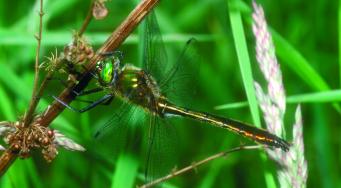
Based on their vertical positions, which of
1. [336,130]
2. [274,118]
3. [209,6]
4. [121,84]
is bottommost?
[336,130]

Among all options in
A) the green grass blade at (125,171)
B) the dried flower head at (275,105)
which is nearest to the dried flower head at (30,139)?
the green grass blade at (125,171)

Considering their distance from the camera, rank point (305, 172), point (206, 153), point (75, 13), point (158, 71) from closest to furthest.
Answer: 1. point (305, 172)
2. point (158, 71)
3. point (206, 153)
4. point (75, 13)

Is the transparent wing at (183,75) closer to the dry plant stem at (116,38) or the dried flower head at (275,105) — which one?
the dried flower head at (275,105)

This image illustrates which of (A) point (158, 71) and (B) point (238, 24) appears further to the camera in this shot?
(A) point (158, 71)

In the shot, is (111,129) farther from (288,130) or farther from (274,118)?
(288,130)

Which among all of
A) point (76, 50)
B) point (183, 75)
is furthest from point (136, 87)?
point (76, 50)

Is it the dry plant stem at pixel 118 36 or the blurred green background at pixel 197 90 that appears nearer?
the dry plant stem at pixel 118 36

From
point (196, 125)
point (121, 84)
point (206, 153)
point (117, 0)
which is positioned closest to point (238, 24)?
point (121, 84)

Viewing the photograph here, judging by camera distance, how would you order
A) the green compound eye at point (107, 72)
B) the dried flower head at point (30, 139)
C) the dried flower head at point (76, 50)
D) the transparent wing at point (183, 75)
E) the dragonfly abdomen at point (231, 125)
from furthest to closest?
the transparent wing at point (183, 75)
the green compound eye at point (107, 72)
the dragonfly abdomen at point (231, 125)
the dried flower head at point (76, 50)
the dried flower head at point (30, 139)
